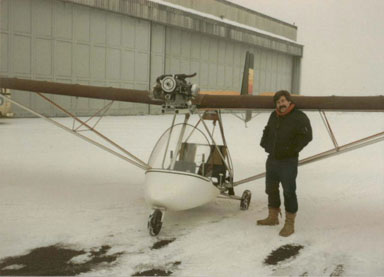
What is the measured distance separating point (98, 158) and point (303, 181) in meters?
5.32

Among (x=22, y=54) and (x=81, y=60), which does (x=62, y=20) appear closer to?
(x=81, y=60)

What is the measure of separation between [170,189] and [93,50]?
2244 centimetres

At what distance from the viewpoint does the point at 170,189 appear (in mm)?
5012

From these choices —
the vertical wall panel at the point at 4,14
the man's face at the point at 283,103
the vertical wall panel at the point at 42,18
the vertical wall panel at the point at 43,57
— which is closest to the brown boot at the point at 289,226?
the man's face at the point at 283,103

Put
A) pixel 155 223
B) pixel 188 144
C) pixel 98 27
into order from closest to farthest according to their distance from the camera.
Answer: pixel 155 223, pixel 188 144, pixel 98 27

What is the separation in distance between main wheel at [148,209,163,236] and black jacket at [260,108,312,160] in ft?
5.52

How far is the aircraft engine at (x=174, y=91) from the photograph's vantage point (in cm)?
516

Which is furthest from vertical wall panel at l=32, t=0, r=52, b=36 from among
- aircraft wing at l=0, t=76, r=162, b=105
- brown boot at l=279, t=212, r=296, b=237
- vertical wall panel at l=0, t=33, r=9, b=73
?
brown boot at l=279, t=212, r=296, b=237

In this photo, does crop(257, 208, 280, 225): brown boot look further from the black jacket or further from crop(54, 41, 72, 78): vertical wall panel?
crop(54, 41, 72, 78): vertical wall panel

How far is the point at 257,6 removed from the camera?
45688 millimetres

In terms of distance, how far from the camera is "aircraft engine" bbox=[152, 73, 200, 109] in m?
5.16

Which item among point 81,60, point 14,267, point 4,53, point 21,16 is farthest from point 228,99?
point 81,60

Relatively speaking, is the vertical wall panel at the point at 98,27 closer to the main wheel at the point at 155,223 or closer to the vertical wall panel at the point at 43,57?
the vertical wall panel at the point at 43,57

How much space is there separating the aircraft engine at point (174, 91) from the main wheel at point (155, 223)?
132cm
